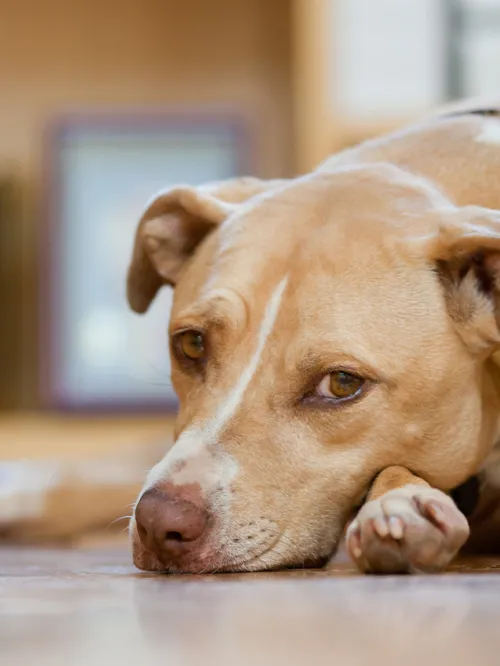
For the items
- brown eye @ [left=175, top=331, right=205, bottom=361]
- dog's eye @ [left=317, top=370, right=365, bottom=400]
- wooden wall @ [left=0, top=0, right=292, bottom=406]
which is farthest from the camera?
wooden wall @ [left=0, top=0, right=292, bottom=406]

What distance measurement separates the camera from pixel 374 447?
59.0 inches

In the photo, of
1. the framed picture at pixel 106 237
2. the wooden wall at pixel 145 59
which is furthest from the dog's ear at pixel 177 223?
the wooden wall at pixel 145 59

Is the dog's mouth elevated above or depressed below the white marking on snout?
below

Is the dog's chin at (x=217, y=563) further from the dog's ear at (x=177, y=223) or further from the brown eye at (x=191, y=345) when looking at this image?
the dog's ear at (x=177, y=223)

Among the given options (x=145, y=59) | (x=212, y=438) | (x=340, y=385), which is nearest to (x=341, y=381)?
(x=340, y=385)

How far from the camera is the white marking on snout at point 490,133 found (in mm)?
1815

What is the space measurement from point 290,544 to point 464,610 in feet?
1.79

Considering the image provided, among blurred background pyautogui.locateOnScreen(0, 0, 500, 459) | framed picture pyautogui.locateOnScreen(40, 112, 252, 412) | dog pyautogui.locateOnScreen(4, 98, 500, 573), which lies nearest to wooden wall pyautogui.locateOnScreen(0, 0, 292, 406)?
blurred background pyautogui.locateOnScreen(0, 0, 500, 459)

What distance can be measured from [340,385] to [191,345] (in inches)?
11.3

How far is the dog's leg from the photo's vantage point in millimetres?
1259

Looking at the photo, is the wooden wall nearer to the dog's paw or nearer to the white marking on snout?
the white marking on snout

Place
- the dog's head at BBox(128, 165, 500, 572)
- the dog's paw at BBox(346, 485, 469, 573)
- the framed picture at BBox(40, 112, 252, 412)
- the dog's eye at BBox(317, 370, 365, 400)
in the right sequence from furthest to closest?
the framed picture at BBox(40, 112, 252, 412) < the dog's eye at BBox(317, 370, 365, 400) < the dog's head at BBox(128, 165, 500, 572) < the dog's paw at BBox(346, 485, 469, 573)

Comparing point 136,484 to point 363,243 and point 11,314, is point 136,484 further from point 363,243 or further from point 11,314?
point 11,314

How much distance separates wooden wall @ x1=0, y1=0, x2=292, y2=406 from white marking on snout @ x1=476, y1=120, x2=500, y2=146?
16.0 feet
